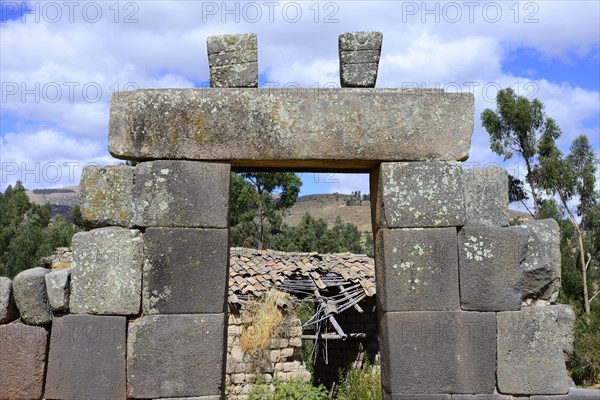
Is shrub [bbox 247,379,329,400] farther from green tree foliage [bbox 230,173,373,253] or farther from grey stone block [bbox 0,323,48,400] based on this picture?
green tree foliage [bbox 230,173,373,253]

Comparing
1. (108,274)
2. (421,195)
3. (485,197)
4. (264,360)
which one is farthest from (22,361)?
(264,360)

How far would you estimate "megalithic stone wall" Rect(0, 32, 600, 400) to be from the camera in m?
5.37

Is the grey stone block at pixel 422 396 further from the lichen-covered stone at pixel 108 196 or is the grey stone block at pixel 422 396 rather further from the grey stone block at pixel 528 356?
the lichen-covered stone at pixel 108 196

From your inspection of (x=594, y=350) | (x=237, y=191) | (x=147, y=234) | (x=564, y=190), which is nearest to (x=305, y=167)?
(x=147, y=234)

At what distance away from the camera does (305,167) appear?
5.99 m

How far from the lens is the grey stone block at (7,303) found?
18.0 ft

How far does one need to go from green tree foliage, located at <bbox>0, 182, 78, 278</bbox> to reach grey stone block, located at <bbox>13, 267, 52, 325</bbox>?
17.8 meters

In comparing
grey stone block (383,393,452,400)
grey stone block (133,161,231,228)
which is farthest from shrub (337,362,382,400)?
grey stone block (133,161,231,228)

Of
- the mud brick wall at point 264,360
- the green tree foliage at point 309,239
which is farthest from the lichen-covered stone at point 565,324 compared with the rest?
the green tree foliage at point 309,239

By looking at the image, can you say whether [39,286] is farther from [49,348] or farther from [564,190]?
[564,190]

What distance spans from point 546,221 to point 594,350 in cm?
1176

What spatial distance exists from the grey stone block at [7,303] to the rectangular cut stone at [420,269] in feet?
10.3

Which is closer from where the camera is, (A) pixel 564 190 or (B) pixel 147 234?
(B) pixel 147 234

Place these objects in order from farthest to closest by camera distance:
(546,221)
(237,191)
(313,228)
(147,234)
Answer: (313,228) < (237,191) < (546,221) < (147,234)
